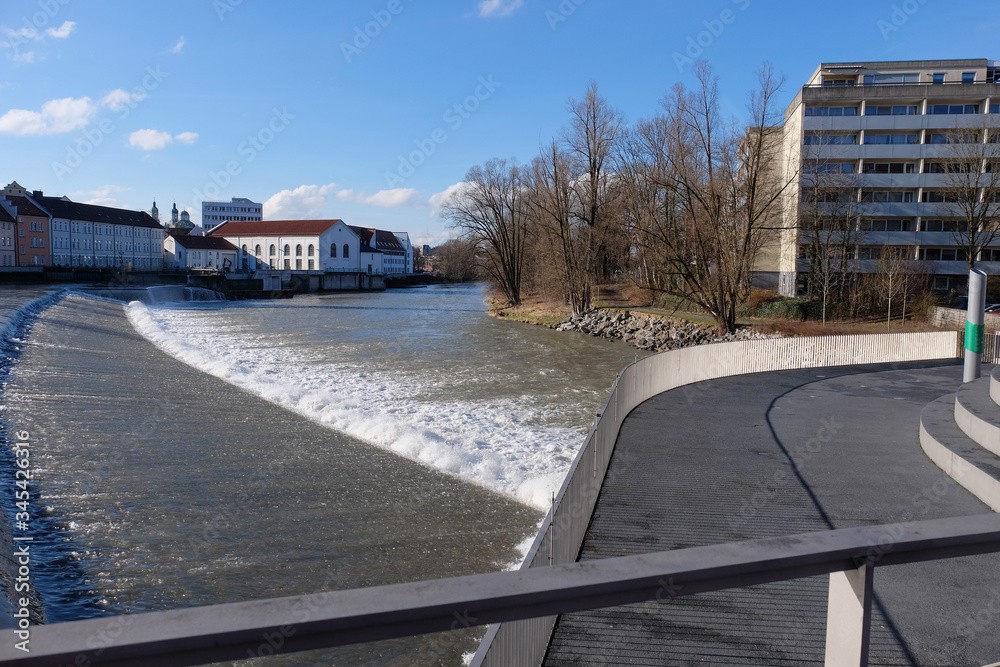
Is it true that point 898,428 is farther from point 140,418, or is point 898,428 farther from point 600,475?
point 140,418

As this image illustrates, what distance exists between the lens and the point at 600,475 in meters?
10.6

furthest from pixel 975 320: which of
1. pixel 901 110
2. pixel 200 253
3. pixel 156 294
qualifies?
pixel 200 253

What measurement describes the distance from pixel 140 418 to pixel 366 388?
7.10 m

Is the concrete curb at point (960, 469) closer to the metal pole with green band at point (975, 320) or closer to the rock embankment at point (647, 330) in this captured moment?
the metal pole with green band at point (975, 320)

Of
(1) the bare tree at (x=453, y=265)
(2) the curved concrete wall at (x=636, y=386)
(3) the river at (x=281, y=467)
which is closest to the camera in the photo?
(2) the curved concrete wall at (x=636, y=386)

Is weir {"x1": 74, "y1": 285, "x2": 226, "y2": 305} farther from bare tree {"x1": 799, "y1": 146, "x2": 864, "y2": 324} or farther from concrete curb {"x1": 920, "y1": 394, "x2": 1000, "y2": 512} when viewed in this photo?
concrete curb {"x1": 920, "y1": 394, "x2": 1000, "y2": 512}

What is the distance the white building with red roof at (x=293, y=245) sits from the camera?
120m

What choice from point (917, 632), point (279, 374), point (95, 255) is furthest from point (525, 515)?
point (95, 255)

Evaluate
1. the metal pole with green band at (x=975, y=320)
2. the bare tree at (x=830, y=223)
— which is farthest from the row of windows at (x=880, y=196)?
the metal pole with green band at (x=975, y=320)

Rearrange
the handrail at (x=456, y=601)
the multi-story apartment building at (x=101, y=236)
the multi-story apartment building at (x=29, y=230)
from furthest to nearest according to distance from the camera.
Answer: the multi-story apartment building at (x=101, y=236) → the multi-story apartment building at (x=29, y=230) → the handrail at (x=456, y=601)

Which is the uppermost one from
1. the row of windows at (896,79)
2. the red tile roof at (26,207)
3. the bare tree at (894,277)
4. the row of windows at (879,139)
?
the row of windows at (896,79)

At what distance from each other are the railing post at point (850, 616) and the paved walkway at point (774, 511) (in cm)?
353

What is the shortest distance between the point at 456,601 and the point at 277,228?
421ft

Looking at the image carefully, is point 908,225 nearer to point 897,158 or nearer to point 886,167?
point 886,167
